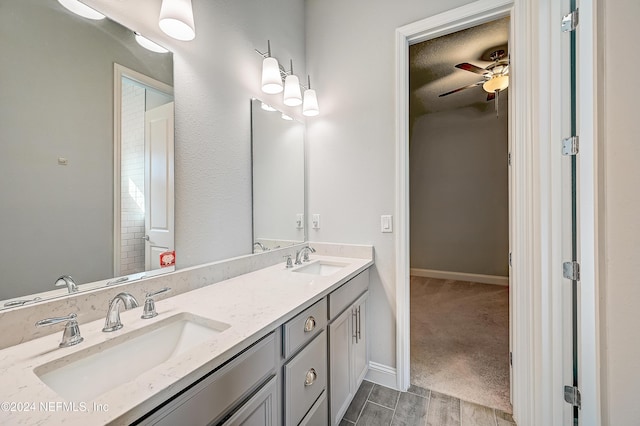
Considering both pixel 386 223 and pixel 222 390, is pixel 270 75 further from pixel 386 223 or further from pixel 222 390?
pixel 222 390

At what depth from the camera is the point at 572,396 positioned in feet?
4.14

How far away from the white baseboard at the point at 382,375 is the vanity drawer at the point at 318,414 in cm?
71

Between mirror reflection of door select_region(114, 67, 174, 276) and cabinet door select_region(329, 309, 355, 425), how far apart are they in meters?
0.94

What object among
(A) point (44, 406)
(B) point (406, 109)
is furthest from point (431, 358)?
(A) point (44, 406)

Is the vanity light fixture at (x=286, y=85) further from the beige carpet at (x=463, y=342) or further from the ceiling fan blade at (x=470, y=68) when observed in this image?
the beige carpet at (x=463, y=342)

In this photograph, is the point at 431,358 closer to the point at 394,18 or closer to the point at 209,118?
the point at 209,118

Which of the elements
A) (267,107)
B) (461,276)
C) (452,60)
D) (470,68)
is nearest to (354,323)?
(267,107)

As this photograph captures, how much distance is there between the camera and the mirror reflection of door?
1.06 meters

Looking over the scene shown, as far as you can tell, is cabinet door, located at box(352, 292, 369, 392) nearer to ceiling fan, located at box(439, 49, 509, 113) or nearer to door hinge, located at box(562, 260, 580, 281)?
door hinge, located at box(562, 260, 580, 281)

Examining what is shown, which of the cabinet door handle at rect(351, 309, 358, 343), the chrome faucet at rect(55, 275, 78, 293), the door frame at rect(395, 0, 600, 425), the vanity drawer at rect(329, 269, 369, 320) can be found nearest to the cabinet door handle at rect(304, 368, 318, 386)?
the vanity drawer at rect(329, 269, 369, 320)

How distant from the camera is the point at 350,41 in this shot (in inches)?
79.7

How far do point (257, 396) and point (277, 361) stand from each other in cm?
13

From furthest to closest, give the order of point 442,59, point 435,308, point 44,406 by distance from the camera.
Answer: point 435,308, point 442,59, point 44,406

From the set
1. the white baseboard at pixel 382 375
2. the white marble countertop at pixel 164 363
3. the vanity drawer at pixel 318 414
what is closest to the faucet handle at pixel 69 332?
the white marble countertop at pixel 164 363
